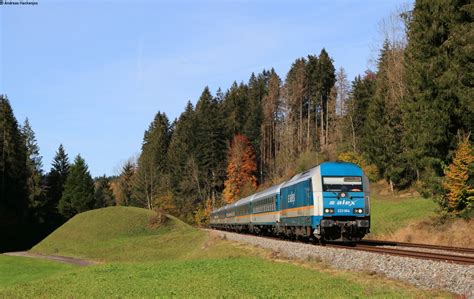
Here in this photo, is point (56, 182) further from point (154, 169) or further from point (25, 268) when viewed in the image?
point (25, 268)

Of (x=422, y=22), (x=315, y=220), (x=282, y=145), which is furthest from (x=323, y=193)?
(x=282, y=145)

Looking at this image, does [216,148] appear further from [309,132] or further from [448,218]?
[448,218]

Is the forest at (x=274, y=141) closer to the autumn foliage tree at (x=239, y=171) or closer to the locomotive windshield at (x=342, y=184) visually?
the autumn foliage tree at (x=239, y=171)

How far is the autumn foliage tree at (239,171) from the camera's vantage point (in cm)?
9481

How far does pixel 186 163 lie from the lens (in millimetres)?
107125

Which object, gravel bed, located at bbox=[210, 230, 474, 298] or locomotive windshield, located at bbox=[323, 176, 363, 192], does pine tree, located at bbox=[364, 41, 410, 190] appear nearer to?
locomotive windshield, located at bbox=[323, 176, 363, 192]

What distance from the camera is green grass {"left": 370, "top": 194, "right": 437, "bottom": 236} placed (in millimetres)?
35156

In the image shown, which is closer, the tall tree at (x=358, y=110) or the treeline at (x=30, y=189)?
the tall tree at (x=358, y=110)

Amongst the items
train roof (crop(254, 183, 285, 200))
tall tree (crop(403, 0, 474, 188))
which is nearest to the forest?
tall tree (crop(403, 0, 474, 188))

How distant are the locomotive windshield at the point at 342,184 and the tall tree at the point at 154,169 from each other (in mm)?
83433

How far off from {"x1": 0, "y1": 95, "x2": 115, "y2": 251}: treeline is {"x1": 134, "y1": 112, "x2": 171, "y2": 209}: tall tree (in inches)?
506

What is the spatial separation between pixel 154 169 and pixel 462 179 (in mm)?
93608

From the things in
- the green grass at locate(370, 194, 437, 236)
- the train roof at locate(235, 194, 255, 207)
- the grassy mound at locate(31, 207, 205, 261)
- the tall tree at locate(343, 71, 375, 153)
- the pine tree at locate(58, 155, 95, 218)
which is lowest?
the grassy mound at locate(31, 207, 205, 261)

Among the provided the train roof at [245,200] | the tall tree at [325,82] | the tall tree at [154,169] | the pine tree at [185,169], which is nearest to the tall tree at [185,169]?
the pine tree at [185,169]
